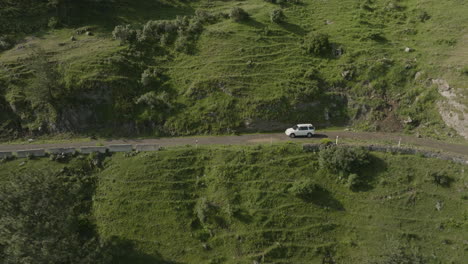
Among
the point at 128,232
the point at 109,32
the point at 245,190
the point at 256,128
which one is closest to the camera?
the point at 128,232

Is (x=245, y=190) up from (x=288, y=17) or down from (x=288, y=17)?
down

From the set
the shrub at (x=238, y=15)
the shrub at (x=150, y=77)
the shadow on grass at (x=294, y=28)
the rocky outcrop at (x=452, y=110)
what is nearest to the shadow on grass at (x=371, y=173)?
the rocky outcrop at (x=452, y=110)

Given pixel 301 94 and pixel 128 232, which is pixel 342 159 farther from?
pixel 128 232

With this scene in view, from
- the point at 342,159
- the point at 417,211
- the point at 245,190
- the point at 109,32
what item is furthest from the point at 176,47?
the point at 417,211

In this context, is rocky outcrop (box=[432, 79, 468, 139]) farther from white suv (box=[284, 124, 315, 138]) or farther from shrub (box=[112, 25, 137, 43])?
shrub (box=[112, 25, 137, 43])

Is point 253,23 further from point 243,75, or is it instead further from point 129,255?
point 129,255

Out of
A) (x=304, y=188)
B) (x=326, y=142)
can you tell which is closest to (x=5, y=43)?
(x=304, y=188)

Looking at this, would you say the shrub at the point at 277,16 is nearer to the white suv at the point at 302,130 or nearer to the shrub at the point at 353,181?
the white suv at the point at 302,130
